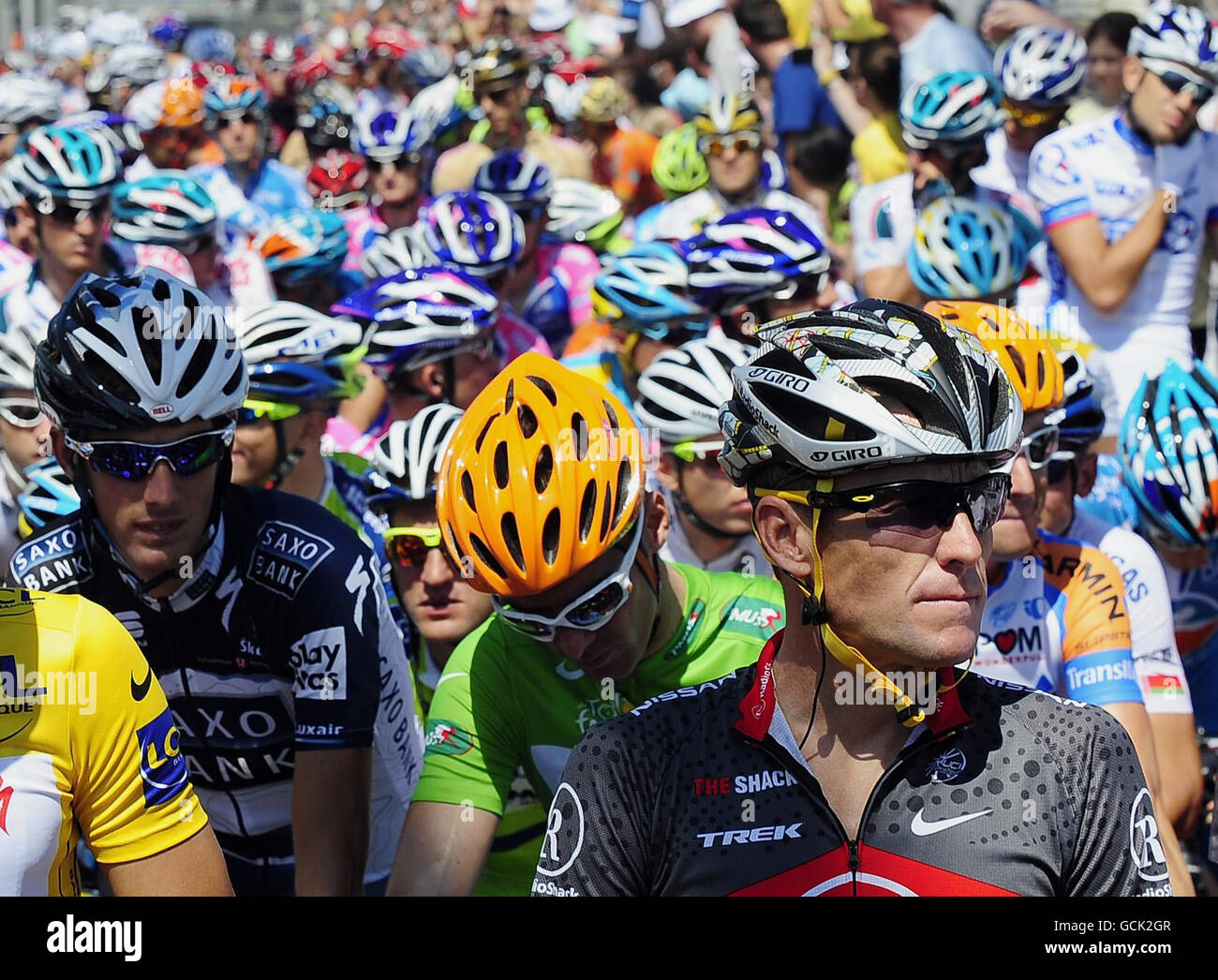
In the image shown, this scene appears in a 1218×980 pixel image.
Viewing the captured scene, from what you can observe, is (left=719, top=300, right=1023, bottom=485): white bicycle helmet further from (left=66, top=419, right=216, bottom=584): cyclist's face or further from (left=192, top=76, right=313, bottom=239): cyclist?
(left=192, top=76, right=313, bottom=239): cyclist

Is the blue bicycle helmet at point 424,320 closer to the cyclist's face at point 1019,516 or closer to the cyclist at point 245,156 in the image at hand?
the cyclist's face at point 1019,516

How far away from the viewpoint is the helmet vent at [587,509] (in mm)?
3594

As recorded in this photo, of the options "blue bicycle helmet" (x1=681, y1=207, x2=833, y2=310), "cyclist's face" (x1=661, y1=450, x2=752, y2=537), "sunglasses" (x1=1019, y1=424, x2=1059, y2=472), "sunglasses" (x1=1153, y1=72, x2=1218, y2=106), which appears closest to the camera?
"sunglasses" (x1=1019, y1=424, x2=1059, y2=472)

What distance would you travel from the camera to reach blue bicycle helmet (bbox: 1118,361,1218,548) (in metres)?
5.05

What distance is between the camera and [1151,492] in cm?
513

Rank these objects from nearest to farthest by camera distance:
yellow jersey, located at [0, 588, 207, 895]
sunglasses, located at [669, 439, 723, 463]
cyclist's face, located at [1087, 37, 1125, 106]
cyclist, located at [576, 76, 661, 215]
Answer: yellow jersey, located at [0, 588, 207, 895]
sunglasses, located at [669, 439, 723, 463]
cyclist's face, located at [1087, 37, 1125, 106]
cyclist, located at [576, 76, 661, 215]

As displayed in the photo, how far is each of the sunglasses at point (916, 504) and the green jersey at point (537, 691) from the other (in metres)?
1.34

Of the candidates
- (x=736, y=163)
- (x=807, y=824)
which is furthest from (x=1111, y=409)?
(x=807, y=824)

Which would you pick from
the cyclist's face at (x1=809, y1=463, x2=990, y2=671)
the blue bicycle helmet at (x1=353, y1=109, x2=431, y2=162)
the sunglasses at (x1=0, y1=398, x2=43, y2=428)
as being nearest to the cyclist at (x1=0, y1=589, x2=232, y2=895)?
the cyclist's face at (x1=809, y1=463, x2=990, y2=671)

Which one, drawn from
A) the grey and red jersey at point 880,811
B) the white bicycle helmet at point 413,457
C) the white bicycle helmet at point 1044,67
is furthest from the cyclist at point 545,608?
the white bicycle helmet at point 1044,67

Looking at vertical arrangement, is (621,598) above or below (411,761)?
above

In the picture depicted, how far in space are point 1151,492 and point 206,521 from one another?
3.07 meters

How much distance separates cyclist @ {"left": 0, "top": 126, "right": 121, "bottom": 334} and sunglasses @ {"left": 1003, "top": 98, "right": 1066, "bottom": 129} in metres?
4.80

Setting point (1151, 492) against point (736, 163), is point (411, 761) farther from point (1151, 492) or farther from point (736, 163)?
point (736, 163)
